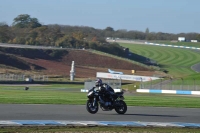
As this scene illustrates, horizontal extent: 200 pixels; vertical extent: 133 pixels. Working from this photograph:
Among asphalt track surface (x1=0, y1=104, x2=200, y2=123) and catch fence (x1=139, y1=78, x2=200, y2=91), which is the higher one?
catch fence (x1=139, y1=78, x2=200, y2=91)

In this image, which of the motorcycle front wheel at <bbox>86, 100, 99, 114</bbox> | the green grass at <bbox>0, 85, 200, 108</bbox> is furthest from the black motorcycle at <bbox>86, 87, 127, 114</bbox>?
the green grass at <bbox>0, 85, 200, 108</bbox>

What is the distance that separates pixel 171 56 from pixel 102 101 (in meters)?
119

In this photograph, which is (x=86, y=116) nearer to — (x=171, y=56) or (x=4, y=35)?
(x=4, y=35)

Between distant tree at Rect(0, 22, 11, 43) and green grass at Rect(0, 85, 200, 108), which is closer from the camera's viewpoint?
green grass at Rect(0, 85, 200, 108)

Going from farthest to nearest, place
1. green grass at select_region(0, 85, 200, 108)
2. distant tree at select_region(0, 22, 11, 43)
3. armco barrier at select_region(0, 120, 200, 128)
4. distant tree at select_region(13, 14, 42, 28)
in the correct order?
distant tree at select_region(13, 14, 42, 28), distant tree at select_region(0, 22, 11, 43), green grass at select_region(0, 85, 200, 108), armco barrier at select_region(0, 120, 200, 128)

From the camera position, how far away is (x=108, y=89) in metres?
22.6

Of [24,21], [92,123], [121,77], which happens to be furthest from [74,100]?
[24,21]

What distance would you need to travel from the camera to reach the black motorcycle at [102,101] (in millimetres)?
22062

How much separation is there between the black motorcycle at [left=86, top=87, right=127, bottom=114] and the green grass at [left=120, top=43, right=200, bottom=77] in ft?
292

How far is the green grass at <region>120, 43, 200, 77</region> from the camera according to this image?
4686 inches

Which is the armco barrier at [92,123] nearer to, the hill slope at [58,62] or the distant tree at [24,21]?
the hill slope at [58,62]

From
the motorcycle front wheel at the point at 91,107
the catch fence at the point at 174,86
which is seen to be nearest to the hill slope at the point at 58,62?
the catch fence at the point at 174,86

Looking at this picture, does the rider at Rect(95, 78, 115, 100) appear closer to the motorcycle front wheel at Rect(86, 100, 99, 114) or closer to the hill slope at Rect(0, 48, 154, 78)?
the motorcycle front wheel at Rect(86, 100, 99, 114)

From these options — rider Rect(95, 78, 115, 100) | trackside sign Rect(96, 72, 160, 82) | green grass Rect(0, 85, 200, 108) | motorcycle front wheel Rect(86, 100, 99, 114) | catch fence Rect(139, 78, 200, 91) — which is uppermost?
trackside sign Rect(96, 72, 160, 82)
